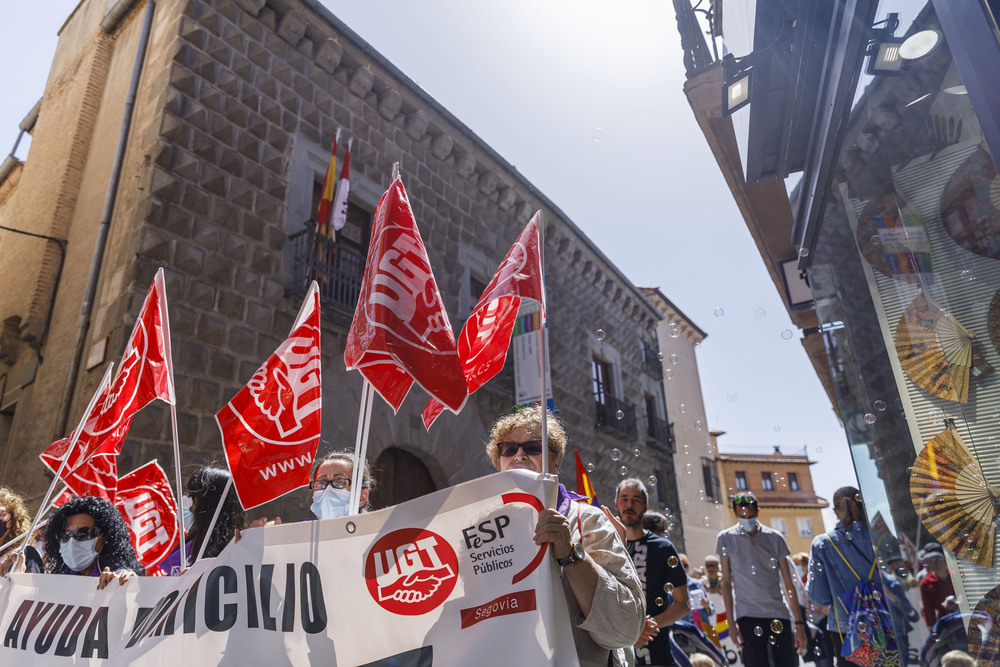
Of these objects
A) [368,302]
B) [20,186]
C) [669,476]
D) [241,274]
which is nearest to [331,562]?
[368,302]

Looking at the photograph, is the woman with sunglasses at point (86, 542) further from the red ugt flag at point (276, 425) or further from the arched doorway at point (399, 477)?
the arched doorway at point (399, 477)

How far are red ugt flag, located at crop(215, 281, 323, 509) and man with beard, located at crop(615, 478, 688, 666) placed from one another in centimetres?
162

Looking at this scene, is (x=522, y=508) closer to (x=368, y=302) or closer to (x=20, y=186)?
(x=368, y=302)

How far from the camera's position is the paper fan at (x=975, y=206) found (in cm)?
160

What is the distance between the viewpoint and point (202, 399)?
5949 millimetres

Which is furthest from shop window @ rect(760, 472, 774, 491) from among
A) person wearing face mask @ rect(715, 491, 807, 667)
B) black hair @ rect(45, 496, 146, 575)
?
black hair @ rect(45, 496, 146, 575)

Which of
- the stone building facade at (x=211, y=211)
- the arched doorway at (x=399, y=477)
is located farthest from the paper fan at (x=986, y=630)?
the arched doorway at (x=399, y=477)

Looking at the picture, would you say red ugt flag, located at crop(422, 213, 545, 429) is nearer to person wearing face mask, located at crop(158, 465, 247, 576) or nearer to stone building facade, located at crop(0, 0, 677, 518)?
person wearing face mask, located at crop(158, 465, 247, 576)

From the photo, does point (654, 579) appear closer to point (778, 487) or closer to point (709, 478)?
point (709, 478)

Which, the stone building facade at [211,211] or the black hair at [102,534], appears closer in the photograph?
the black hair at [102,534]

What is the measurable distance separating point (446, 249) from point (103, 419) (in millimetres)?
6570

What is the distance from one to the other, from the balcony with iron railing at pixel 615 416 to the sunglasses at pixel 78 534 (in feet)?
35.1

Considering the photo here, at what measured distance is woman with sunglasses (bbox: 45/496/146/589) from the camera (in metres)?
2.88

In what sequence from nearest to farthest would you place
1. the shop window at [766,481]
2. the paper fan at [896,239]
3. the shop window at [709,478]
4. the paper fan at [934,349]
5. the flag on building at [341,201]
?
the paper fan at [934,349]
the paper fan at [896,239]
the flag on building at [341,201]
the shop window at [709,478]
the shop window at [766,481]
